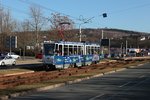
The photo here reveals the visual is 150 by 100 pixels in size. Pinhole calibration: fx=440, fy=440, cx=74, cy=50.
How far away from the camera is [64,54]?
46.1 meters

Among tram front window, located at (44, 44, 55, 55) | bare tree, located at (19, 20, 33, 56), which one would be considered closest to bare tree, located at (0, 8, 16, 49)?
bare tree, located at (19, 20, 33, 56)

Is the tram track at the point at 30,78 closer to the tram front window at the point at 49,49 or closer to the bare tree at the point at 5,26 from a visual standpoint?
the tram front window at the point at 49,49

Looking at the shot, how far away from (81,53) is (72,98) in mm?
33693

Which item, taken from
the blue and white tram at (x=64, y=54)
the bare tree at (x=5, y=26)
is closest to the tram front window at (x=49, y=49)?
the blue and white tram at (x=64, y=54)

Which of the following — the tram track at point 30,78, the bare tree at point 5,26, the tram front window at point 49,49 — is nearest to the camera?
the tram track at point 30,78

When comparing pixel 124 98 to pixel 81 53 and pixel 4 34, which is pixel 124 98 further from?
pixel 4 34

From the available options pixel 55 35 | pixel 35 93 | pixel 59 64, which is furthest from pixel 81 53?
pixel 55 35

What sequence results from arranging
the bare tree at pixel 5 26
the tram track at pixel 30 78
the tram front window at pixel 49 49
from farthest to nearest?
1. the bare tree at pixel 5 26
2. the tram front window at pixel 49 49
3. the tram track at pixel 30 78

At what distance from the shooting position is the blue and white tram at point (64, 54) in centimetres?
4488

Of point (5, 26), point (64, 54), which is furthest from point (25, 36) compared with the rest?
point (64, 54)

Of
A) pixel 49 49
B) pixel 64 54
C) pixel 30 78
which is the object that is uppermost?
pixel 49 49

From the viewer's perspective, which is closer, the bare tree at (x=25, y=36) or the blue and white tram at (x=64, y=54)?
the blue and white tram at (x=64, y=54)

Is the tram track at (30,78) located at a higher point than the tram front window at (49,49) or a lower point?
lower

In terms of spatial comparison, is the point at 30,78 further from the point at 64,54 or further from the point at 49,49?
the point at 64,54
